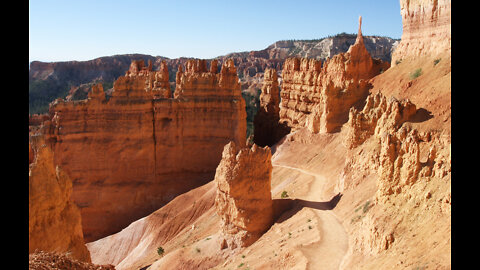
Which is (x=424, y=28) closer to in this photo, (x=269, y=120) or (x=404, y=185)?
(x=269, y=120)

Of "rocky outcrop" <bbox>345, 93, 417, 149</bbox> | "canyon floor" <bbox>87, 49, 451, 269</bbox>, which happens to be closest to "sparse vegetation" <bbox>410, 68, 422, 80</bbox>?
"canyon floor" <bbox>87, 49, 451, 269</bbox>

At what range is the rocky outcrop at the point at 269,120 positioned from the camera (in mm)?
52906

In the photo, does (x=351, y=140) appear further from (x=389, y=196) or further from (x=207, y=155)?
(x=207, y=155)

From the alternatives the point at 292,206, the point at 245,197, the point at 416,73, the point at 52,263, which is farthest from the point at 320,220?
the point at 416,73

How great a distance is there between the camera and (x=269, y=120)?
54.0 m

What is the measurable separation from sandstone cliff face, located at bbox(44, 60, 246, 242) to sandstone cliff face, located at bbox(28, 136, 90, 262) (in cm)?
1970

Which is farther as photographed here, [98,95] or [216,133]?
[216,133]

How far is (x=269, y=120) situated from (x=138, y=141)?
19725 mm

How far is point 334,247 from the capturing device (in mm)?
18984

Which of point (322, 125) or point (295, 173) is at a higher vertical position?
point (322, 125)

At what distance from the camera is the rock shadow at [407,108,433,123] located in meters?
26.9

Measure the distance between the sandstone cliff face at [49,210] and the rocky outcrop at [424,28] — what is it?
30.7 meters
